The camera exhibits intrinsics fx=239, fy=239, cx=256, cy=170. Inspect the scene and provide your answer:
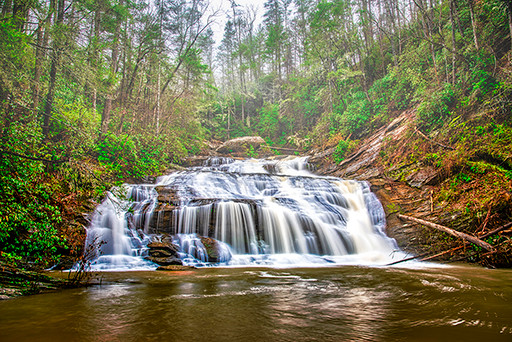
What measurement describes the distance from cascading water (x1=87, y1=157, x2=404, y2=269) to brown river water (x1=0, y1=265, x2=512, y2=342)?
287 centimetres

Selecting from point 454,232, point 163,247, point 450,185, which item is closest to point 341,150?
point 450,185

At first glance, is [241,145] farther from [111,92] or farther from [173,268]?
[173,268]

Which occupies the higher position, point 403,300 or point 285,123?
point 285,123

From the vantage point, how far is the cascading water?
6711 mm

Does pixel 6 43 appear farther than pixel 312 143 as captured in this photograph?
No

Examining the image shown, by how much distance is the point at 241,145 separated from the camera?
22.9 meters

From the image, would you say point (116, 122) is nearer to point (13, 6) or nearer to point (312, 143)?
point (13, 6)

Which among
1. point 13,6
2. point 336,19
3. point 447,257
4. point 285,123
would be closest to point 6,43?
point 13,6

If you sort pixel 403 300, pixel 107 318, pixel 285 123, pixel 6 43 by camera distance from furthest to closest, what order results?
pixel 285 123, pixel 6 43, pixel 403 300, pixel 107 318

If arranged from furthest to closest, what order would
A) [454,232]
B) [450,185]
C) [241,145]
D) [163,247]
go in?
[241,145] < [450,185] < [163,247] < [454,232]

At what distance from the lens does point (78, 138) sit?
815 cm

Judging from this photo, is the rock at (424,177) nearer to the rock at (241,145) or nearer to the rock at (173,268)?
the rock at (173,268)

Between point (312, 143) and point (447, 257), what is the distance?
14673mm

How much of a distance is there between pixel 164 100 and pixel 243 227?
14405mm
